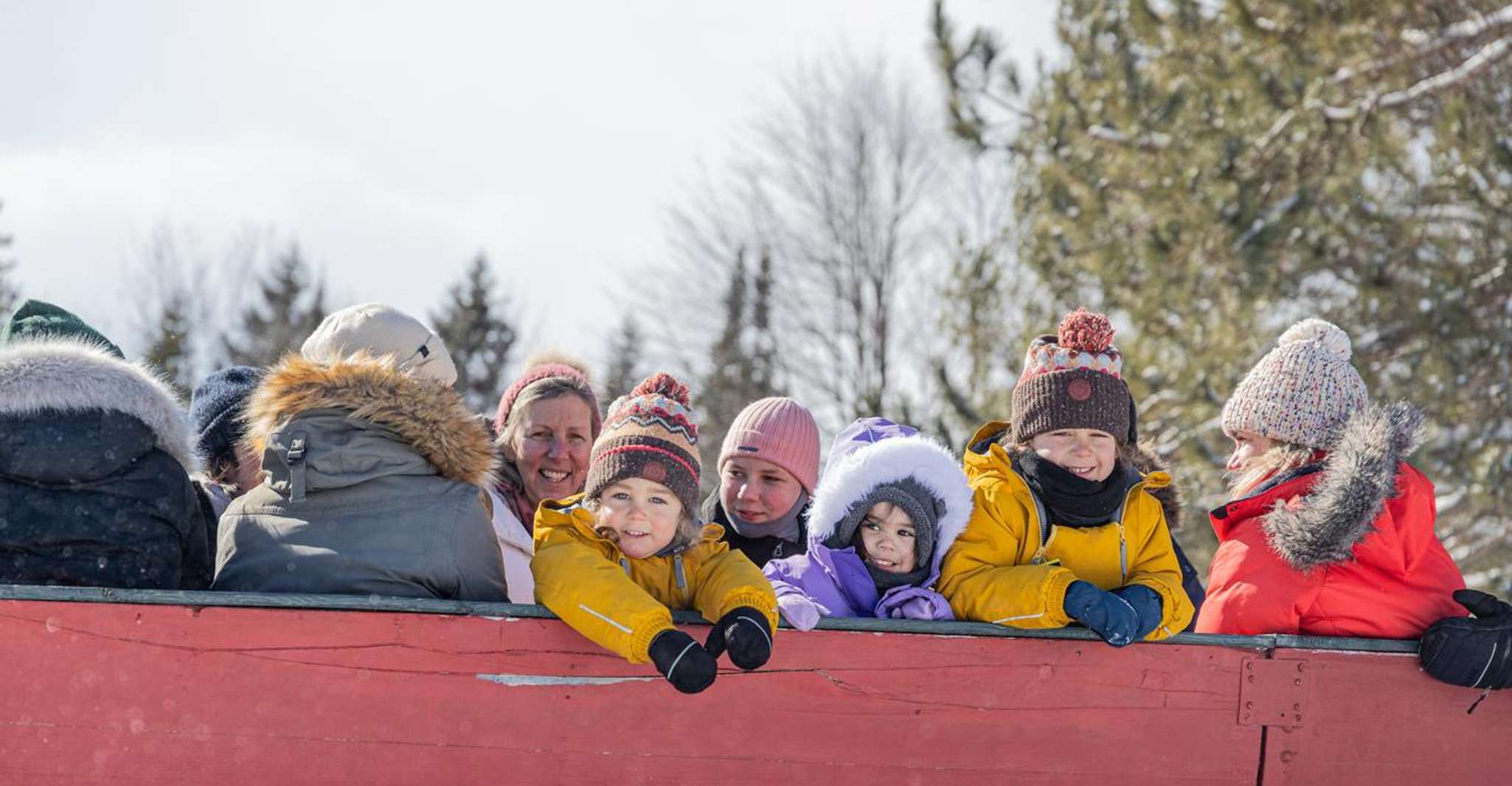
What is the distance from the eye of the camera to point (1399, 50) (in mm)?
9383

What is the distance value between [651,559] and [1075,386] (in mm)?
1185

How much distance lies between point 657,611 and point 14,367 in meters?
1.54

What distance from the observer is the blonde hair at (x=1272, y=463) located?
3.78m

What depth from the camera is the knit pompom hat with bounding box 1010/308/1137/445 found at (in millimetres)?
3604

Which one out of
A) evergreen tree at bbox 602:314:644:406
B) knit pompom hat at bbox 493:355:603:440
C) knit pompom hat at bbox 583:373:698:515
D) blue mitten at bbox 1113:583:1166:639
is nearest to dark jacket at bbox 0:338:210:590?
knit pompom hat at bbox 583:373:698:515

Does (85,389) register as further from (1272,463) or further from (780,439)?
(1272,463)

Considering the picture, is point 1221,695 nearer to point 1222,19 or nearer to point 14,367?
point 14,367

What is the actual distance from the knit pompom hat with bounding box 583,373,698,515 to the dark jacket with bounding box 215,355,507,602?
0.29 m

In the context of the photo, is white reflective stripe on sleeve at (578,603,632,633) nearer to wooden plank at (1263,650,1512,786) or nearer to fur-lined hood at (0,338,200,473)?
fur-lined hood at (0,338,200,473)

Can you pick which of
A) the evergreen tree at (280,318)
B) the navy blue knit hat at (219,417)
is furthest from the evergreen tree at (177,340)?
the navy blue knit hat at (219,417)

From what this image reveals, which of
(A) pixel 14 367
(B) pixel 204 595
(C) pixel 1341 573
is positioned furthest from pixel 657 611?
(C) pixel 1341 573

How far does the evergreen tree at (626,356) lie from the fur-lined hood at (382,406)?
20336mm

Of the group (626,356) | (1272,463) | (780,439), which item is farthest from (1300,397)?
(626,356)

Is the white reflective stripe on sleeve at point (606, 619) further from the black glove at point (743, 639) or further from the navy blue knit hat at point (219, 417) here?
the navy blue knit hat at point (219, 417)
